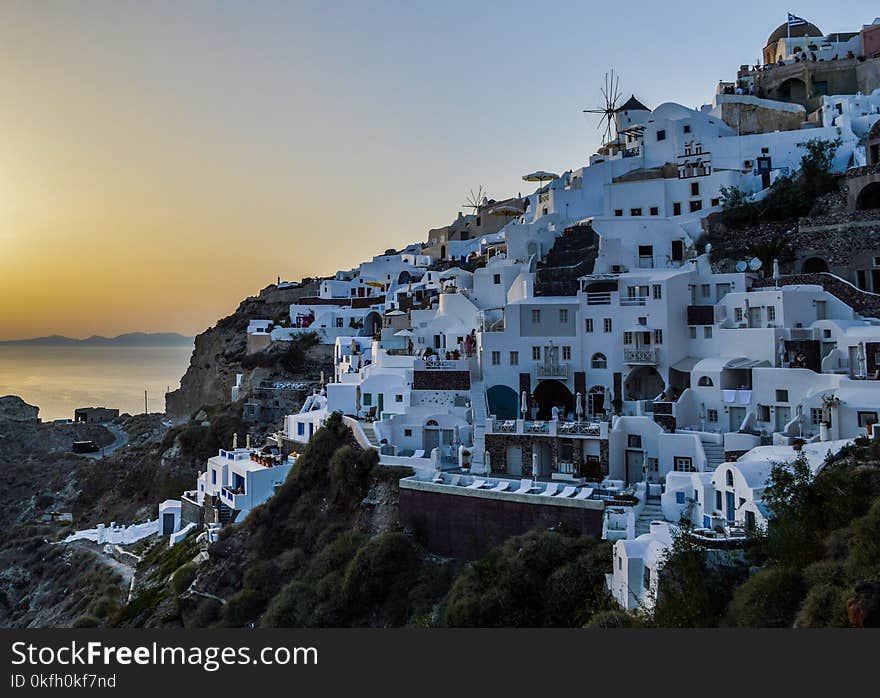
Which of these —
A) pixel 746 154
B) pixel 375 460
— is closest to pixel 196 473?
pixel 375 460

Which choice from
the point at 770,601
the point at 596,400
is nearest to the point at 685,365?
the point at 596,400

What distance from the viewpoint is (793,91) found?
140ft

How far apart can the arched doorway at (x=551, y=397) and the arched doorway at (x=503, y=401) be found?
82cm

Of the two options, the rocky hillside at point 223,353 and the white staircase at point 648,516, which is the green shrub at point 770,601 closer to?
the white staircase at point 648,516

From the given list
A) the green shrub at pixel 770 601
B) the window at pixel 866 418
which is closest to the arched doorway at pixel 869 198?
the window at pixel 866 418

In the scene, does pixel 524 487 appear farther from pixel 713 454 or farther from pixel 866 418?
pixel 866 418

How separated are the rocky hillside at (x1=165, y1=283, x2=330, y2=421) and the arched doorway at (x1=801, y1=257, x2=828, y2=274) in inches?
1210

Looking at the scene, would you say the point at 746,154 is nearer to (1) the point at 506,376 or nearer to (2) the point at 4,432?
(1) the point at 506,376

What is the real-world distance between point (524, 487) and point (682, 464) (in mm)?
4526

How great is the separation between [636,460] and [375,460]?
7804 millimetres

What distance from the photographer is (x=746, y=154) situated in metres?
36.4

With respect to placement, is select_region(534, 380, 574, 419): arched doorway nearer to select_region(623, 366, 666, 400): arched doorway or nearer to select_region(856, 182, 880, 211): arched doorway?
select_region(623, 366, 666, 400): arched doorway

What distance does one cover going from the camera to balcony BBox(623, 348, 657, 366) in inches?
1042

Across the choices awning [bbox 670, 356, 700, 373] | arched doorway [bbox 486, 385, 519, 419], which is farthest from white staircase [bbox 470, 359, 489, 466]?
awning [bbox 670, 356, 700, 373]
